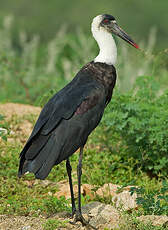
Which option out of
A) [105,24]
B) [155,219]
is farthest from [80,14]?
[155,219]

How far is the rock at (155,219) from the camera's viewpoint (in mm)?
4374

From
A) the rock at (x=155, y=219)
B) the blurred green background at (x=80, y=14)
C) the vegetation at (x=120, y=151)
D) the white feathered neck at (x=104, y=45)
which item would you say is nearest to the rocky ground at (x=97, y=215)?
the rock at (x=155, y=219)

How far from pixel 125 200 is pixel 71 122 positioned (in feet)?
3.40

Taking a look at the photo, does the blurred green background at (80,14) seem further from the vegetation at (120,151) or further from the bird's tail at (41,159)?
the bird's tail at (41,159)

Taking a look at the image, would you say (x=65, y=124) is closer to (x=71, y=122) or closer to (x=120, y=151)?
(x=71, y=122)

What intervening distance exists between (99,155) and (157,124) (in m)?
0.89

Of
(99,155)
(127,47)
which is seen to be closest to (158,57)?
(99,155)

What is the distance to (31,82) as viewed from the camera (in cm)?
952

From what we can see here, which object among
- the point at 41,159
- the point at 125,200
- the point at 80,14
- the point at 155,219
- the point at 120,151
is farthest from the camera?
the point at 80,14

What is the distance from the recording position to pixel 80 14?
19.9 metres

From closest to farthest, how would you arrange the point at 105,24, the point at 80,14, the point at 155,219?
the point at 155,219
the point at 105,24
the point at 80,14

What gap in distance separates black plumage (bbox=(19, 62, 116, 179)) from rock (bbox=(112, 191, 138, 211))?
763 millimetres

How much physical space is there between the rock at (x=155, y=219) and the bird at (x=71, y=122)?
1.76 ft

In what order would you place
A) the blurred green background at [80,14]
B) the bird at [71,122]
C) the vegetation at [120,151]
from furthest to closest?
the blurred green background at [80,14], the vegetation at [120,151], the bird at [71,122]
